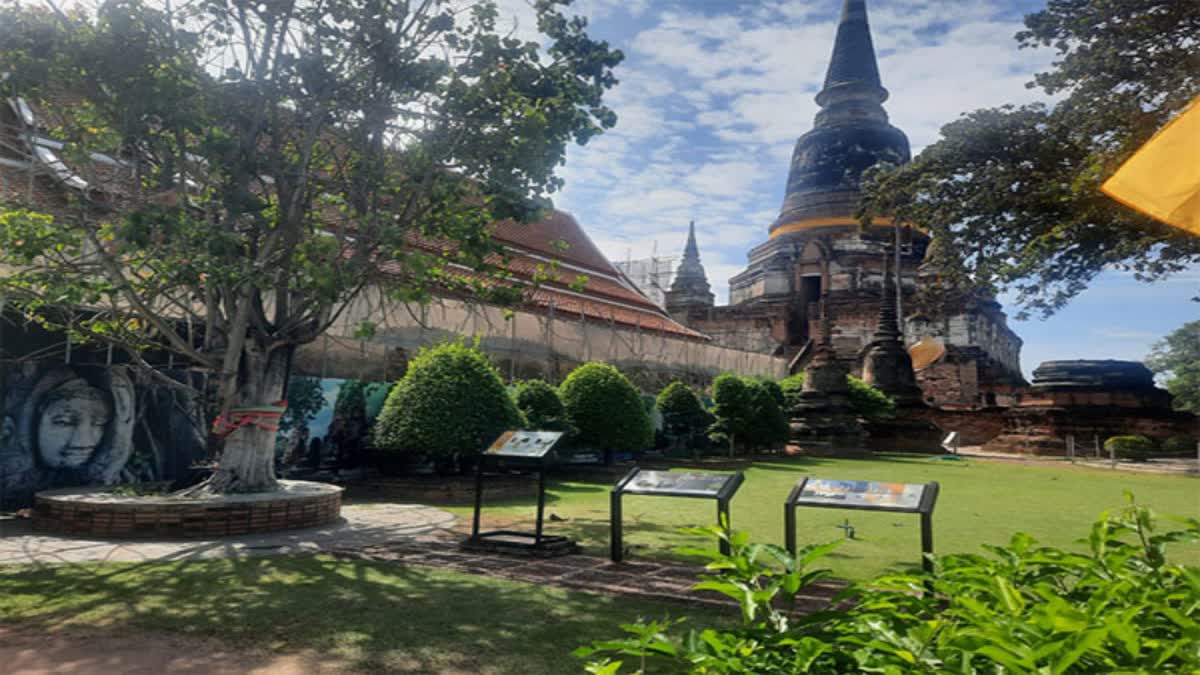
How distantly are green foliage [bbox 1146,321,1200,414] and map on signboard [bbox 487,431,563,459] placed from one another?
3116 centimetres

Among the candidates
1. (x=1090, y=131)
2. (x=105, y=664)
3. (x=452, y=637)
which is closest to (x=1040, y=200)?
(x=1090, y=131)

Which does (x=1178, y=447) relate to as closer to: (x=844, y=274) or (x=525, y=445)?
(x=844, y=274)

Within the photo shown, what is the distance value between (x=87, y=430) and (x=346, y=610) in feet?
22.4

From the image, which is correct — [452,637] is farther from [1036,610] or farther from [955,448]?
[955,448]

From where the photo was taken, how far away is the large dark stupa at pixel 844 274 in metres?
34.1

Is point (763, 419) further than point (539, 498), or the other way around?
point (763, 419)

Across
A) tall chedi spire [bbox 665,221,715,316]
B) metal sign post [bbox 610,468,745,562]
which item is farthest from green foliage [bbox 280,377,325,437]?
tall chedi spire [bbox 665,221,715,316]


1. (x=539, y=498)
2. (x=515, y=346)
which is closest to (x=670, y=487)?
(x=539, y=498)

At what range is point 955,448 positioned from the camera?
82.3 feet

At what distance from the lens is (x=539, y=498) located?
648cm

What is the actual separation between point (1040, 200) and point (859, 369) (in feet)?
80.5

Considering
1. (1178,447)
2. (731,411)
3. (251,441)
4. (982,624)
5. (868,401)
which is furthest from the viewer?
(868,401)

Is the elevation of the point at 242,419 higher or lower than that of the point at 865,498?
higher

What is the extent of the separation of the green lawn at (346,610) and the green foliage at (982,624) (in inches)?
87.3
